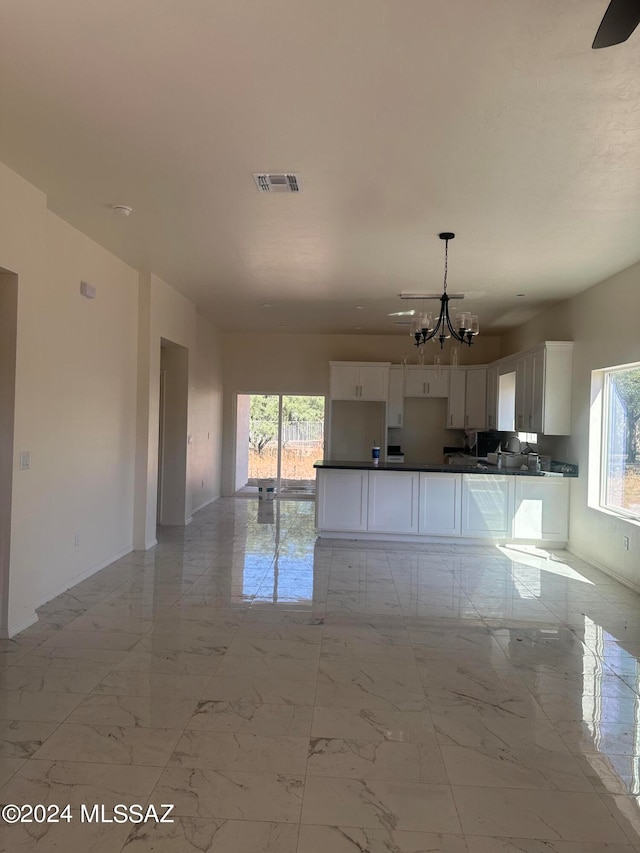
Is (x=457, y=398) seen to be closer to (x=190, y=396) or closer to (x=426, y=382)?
(x=426, y=382)

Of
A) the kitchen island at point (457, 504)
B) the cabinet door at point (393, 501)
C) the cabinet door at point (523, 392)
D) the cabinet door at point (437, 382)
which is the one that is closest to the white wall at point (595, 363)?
the kitchen island at point (457, 504)

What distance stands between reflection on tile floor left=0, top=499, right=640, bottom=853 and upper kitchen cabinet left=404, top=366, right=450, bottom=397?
192 inches

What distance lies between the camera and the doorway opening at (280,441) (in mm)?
9969

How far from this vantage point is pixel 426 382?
9.45 meters

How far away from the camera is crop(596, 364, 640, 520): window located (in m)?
5.12

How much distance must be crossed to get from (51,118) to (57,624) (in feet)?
10.1

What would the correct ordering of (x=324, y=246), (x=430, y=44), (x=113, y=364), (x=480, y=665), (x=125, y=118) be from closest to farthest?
(x=430, y=44)
(x=125, y=118)
(x=480, y=665)
(x=324, y=246)
(x=113, y=364)

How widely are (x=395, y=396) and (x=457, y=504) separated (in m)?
3.27

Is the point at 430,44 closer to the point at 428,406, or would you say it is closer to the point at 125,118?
the point at 125,118

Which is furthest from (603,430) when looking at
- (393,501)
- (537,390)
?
(393,501)

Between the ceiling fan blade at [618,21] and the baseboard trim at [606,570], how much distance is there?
4.48 metres

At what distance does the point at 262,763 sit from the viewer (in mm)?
2328

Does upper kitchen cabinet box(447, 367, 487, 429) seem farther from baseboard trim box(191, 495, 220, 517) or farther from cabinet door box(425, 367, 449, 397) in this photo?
baseboard trim box(191, 495, 220, 517)

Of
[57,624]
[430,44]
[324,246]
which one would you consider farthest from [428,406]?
[430,44]
